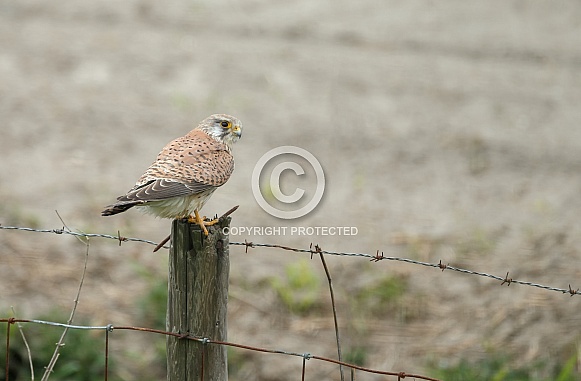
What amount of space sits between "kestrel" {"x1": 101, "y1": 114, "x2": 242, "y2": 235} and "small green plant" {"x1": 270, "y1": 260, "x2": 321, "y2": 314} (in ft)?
8.65

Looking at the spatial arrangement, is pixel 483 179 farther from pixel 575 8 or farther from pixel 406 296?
pixel 575 8

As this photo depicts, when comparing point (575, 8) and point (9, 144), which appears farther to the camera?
point (575, 8)

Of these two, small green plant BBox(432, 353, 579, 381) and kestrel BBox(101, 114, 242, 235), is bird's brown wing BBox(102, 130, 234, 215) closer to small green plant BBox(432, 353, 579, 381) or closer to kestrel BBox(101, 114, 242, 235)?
kestrel BBox(101, 114, 242, 235)

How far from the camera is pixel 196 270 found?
12.0ft

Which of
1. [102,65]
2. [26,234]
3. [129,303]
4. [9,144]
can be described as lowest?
[129,303]

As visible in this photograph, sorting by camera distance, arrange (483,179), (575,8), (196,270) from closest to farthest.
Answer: (196,270) → (483,179) → (575,8)

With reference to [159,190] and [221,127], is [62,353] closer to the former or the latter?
[221,127]

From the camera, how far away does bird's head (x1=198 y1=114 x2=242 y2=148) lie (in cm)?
496

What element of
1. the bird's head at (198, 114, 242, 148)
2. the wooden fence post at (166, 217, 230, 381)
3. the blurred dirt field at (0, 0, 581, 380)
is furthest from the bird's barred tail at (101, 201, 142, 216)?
the blurred dirt field at (0, 0, 581, 380)

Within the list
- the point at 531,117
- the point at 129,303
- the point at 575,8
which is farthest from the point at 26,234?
the point at 575,8

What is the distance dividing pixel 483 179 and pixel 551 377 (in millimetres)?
3636

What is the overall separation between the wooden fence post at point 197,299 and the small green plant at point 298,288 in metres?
3.42

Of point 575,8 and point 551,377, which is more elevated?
point 575,8

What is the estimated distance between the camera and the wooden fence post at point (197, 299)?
364 cm
